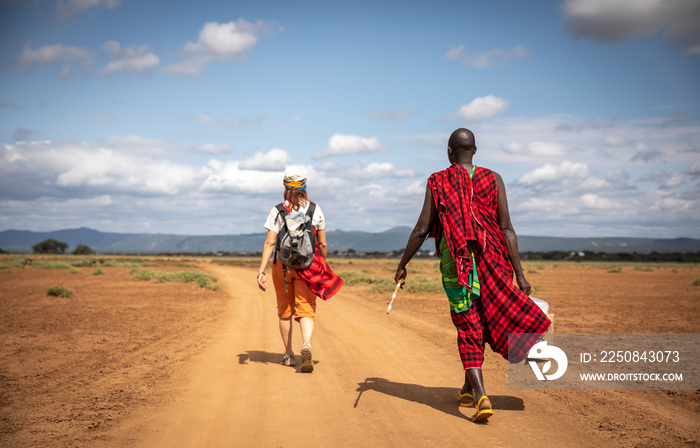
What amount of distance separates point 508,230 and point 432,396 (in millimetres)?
1906

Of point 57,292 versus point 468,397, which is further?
point 57,292

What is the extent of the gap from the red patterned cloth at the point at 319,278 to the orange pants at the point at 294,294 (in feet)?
0.37

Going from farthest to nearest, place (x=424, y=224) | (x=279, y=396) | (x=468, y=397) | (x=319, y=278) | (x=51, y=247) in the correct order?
(x=51, y=247) < (x=319, y=278) < (x=279, y=396) < (x=468, y=397) < (x=424, y=224)

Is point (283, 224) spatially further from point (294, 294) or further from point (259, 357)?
point (259, 357)

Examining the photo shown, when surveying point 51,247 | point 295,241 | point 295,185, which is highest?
point 295,185

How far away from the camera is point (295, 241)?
5.92 meters

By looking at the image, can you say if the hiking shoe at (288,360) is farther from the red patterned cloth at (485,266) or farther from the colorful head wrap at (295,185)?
the red patterned cloth at (485,266)

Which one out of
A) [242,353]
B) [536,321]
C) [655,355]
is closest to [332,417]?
[536,321]

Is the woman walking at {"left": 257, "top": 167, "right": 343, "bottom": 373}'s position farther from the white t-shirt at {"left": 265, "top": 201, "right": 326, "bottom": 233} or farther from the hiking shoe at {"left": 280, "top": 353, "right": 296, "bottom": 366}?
the hiking shoe at {"left": 280, "top": 353, "right": 296, "bottom": 366}

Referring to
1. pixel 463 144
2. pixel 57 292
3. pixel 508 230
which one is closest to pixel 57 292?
pixel 57 292

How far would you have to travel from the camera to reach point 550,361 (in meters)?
6.43

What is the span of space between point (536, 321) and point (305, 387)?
8.36 feet

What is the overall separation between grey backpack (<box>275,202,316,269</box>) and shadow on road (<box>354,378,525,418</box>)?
62.5 inches
